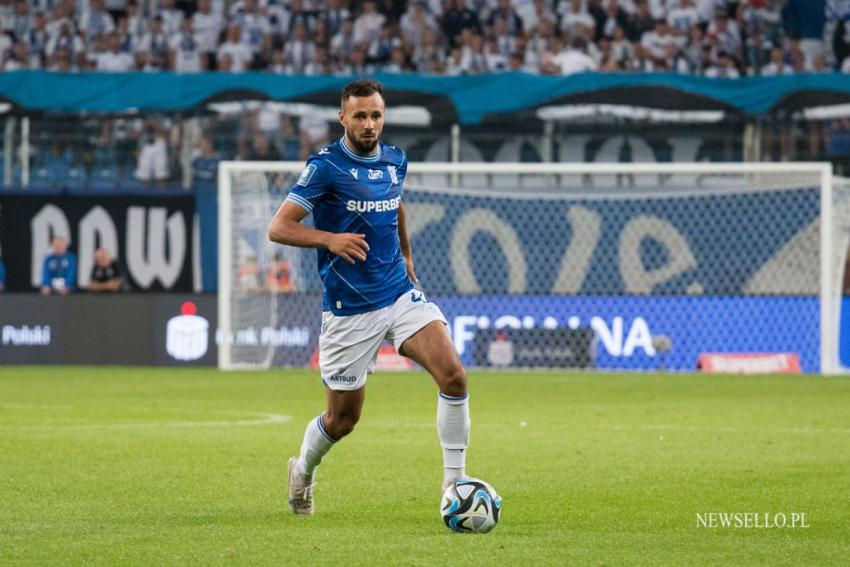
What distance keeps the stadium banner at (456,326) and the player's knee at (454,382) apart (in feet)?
43.3

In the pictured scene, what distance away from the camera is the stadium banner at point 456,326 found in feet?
66.7

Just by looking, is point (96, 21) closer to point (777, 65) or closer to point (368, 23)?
point (368, 23)

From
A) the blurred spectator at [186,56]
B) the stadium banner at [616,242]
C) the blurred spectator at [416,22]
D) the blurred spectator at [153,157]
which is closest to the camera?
the stadium banner at [616,242]

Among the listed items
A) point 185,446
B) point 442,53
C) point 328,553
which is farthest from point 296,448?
point 442,53

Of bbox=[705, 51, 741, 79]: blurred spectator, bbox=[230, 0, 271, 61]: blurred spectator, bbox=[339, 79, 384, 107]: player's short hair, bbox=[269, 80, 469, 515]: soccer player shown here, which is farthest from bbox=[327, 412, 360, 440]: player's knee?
bbox=[230, 0, 271, 61]: blurred spectator

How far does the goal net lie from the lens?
66.8 ft

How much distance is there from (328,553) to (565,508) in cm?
195

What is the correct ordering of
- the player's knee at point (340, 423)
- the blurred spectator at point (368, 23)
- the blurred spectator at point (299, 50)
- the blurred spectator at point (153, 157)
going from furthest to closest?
the blurred spectator at point (368, 23)
the blurred spectator at point (299, 50)
the blurred spectator at point (153, 157)
the player's knee at point (340, 423)

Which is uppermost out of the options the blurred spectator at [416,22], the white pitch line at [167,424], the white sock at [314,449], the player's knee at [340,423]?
the blurred spectator at [416,22]

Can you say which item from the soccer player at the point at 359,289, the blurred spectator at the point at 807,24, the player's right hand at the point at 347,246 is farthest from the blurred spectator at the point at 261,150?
the player's right hand at the point at 347,246

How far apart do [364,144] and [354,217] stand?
35 cm

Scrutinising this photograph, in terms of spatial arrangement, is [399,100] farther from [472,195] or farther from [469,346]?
[469,346]

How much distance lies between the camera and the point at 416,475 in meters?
9.56

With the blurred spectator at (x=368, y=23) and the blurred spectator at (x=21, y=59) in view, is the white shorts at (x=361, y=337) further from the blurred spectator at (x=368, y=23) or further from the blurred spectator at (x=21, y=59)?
the blurred spectator at (x=21, y=59)
